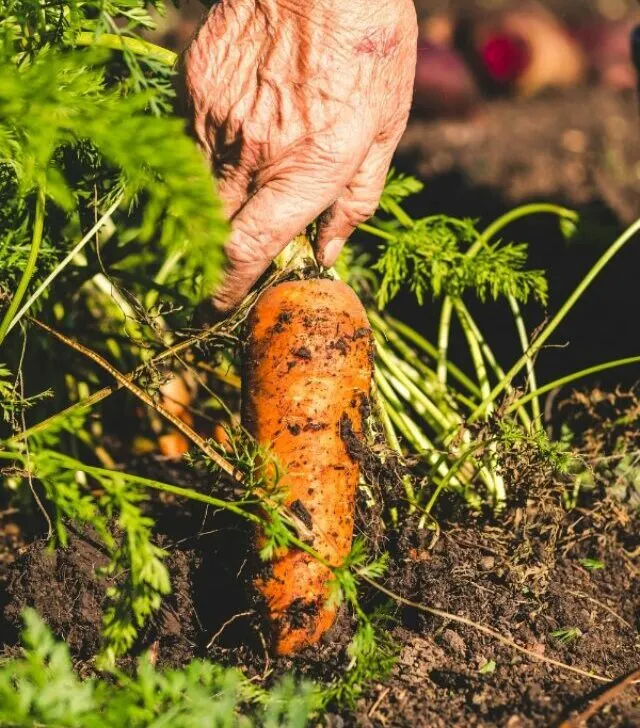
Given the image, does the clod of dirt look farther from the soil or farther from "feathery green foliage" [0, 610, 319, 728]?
the soil

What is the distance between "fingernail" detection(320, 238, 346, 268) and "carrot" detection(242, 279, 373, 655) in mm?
59

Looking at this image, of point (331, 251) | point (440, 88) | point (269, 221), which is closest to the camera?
point (269, 221)

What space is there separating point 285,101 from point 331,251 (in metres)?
0.31

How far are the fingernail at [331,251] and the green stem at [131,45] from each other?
0.43 metres

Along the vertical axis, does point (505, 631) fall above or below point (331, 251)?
below

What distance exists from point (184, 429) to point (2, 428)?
18.5 inches

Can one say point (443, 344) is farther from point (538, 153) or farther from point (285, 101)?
point (538, 153)

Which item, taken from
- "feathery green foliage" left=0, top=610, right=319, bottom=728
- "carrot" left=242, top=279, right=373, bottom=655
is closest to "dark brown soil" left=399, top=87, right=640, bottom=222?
"carrot" left=242, top=279, right=373, bottom=655

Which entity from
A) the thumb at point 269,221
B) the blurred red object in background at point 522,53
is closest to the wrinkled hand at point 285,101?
the thumb at point 269,221

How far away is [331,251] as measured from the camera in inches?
63.6

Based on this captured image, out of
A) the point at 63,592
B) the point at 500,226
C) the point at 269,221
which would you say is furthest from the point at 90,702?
the point at 500,226

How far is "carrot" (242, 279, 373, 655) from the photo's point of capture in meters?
1.46

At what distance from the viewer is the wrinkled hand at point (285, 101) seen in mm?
1421

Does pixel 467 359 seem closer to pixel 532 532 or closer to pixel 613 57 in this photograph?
pixel 532 532
